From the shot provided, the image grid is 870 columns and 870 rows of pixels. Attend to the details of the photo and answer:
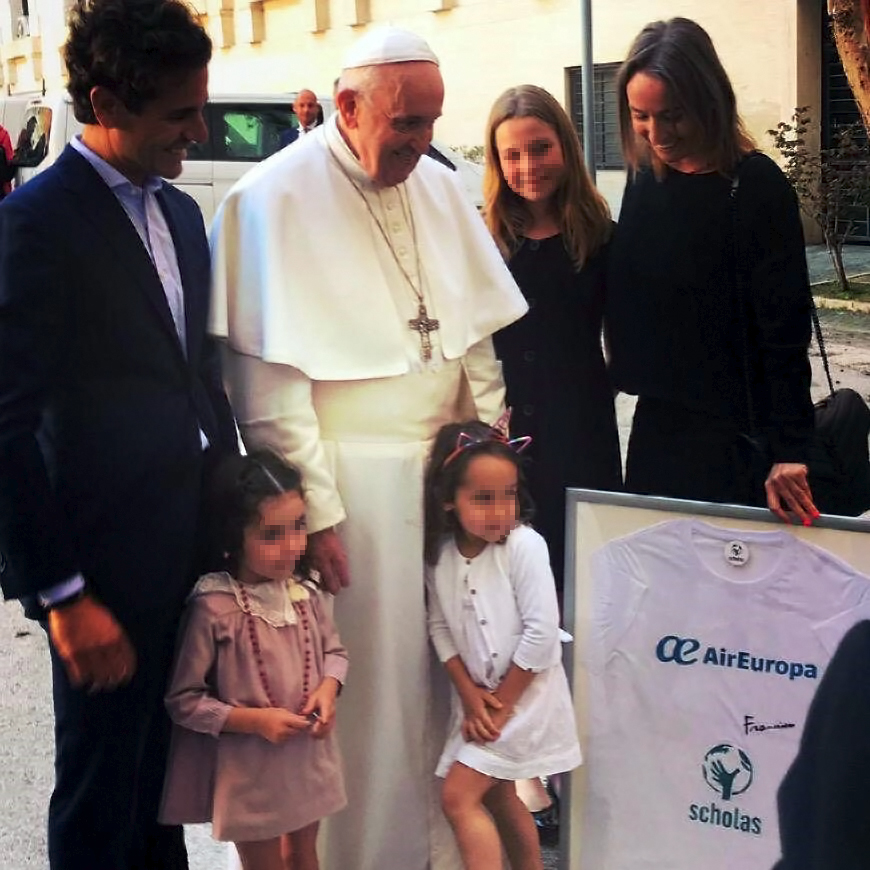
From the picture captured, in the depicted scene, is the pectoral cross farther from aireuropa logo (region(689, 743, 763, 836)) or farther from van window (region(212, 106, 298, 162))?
van window (region(212, 106, 298, 162))

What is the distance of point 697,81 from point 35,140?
1094 cm

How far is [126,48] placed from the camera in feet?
6.55

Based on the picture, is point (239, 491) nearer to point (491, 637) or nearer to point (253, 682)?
point (253, 682)

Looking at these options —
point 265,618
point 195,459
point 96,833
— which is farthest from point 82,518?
point 96,833

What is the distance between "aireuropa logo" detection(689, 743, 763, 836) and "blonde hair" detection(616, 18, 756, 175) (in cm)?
114

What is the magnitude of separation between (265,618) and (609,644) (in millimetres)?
679

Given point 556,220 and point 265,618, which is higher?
point 556,220

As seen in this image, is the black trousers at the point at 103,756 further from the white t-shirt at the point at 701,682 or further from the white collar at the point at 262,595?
the white t-shirt at the point at 701,682

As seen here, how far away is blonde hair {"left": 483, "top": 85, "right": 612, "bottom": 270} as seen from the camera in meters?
2.78

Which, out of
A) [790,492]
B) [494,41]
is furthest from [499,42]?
[790,492]

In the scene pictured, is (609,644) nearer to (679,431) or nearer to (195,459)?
(679,431)

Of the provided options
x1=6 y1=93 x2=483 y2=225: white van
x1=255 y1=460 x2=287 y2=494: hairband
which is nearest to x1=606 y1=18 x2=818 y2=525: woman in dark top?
x1=255 y1=460 x2=287 y2=494: hairband

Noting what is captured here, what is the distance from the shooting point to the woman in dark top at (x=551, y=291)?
2785 millimetres

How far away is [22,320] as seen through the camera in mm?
1920
